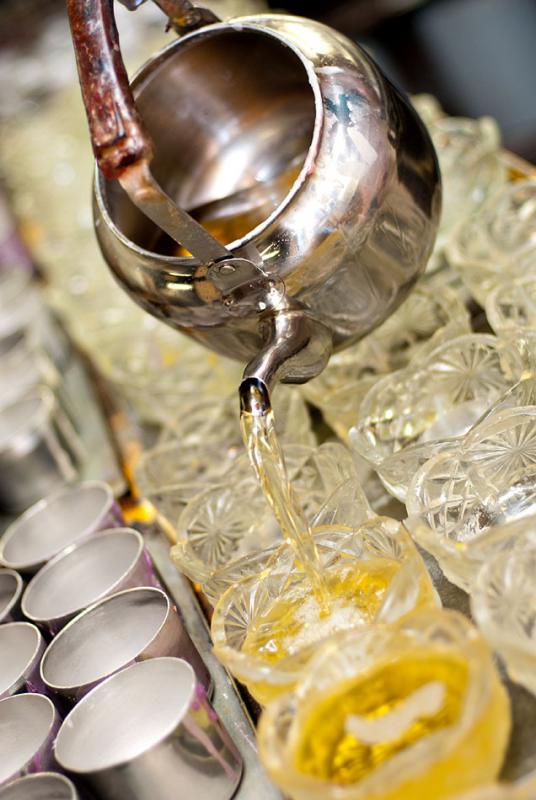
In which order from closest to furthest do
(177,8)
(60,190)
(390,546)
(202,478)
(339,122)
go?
(390,546), (339,122), (177,8), (202,478), (60,190)

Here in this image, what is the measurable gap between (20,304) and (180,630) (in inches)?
43.2

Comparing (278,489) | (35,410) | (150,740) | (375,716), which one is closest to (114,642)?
(150,740)

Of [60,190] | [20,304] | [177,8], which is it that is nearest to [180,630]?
[177,8]

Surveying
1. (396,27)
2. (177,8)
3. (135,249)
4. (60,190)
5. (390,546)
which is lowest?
(396,27)

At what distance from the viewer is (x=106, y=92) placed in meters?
0.84

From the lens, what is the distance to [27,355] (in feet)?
5.56

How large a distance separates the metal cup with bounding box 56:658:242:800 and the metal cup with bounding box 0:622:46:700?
10cm

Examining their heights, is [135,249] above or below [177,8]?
below

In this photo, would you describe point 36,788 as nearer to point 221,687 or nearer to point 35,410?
point 221,687

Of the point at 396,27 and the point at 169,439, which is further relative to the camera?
the point at 396,27

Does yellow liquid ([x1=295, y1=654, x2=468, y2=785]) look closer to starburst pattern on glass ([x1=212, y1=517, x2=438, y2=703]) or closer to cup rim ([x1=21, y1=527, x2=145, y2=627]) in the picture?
starburst pattern on glass ([x1=212, y1=517, x2=438, y2=703])

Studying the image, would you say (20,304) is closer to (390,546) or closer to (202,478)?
(202,478)

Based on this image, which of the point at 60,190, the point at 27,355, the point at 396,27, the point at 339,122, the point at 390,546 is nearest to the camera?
the point at 390,546

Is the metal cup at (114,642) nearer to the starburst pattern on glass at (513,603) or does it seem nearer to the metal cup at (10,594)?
the metal cup at (10,594)
